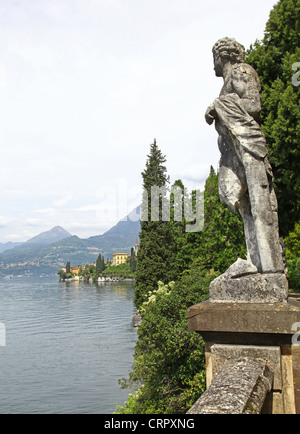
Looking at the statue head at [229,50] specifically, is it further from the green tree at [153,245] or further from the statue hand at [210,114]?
the green tree at [153,245]

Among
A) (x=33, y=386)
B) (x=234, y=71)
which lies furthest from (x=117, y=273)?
(x=234, y=71)

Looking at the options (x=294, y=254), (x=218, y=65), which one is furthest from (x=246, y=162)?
(x=294, y=254)

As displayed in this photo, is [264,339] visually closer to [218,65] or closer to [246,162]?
[246,162]

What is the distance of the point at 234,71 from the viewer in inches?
180

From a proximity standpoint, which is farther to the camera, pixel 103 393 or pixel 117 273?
pixel 117 273

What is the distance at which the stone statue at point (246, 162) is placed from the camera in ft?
13.7

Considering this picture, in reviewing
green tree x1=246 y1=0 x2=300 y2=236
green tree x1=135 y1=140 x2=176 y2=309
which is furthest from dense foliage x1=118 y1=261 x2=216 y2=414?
green tree x1=135 y1=140 x2=176 y2=309

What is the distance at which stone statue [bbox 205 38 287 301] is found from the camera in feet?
13.7

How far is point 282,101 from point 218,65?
451 inches

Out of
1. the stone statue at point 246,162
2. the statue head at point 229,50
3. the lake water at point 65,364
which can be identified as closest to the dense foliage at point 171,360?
the lake water at point 65,364

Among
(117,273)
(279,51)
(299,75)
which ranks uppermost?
(279,51)

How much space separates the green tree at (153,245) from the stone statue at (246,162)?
30408 mm

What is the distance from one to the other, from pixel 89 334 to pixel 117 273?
118424 mm
